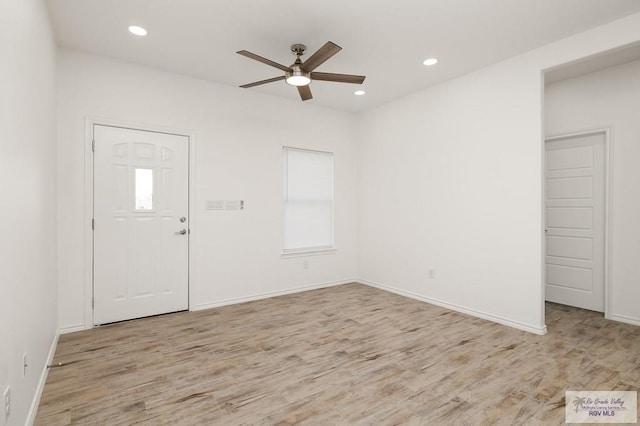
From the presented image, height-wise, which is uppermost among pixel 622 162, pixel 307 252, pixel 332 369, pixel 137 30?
pixel 137 30

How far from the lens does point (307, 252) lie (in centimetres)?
504

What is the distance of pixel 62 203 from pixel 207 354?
216cm

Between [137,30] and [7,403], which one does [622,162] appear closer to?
[137,30]

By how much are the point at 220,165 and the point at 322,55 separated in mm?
2212

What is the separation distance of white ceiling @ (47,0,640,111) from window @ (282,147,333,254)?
5.04 ft

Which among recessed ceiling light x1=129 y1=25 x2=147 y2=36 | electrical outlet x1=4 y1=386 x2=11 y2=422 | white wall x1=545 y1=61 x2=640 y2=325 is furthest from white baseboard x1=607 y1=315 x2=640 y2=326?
recessed ceiling light x1=129 y1=25 x2=147 y2=36

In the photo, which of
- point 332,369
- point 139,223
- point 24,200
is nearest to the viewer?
point 24,200

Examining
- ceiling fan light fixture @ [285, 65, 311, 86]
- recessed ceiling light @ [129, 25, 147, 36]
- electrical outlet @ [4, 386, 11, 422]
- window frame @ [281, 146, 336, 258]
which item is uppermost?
recessed ceiling light @ [129, 25, 147, 36]

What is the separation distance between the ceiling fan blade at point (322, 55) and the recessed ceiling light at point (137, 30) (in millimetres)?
1557

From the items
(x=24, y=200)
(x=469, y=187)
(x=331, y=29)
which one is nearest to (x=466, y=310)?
(x=469, y=187)

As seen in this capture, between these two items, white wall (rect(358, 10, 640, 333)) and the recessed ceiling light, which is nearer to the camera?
the recessed ceiling light

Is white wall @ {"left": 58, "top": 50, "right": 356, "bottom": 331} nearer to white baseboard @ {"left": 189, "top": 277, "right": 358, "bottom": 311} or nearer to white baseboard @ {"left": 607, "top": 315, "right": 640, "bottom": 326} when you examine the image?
white baseboard @ {"left": 189, "top": 277, "right": 358, "bottom": 311}

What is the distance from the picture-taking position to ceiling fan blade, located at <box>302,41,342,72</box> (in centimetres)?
240

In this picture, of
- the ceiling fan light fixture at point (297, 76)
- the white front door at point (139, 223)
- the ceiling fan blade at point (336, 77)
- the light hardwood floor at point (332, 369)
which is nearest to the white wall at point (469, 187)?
the light hardwood floor at point (332, 369)
